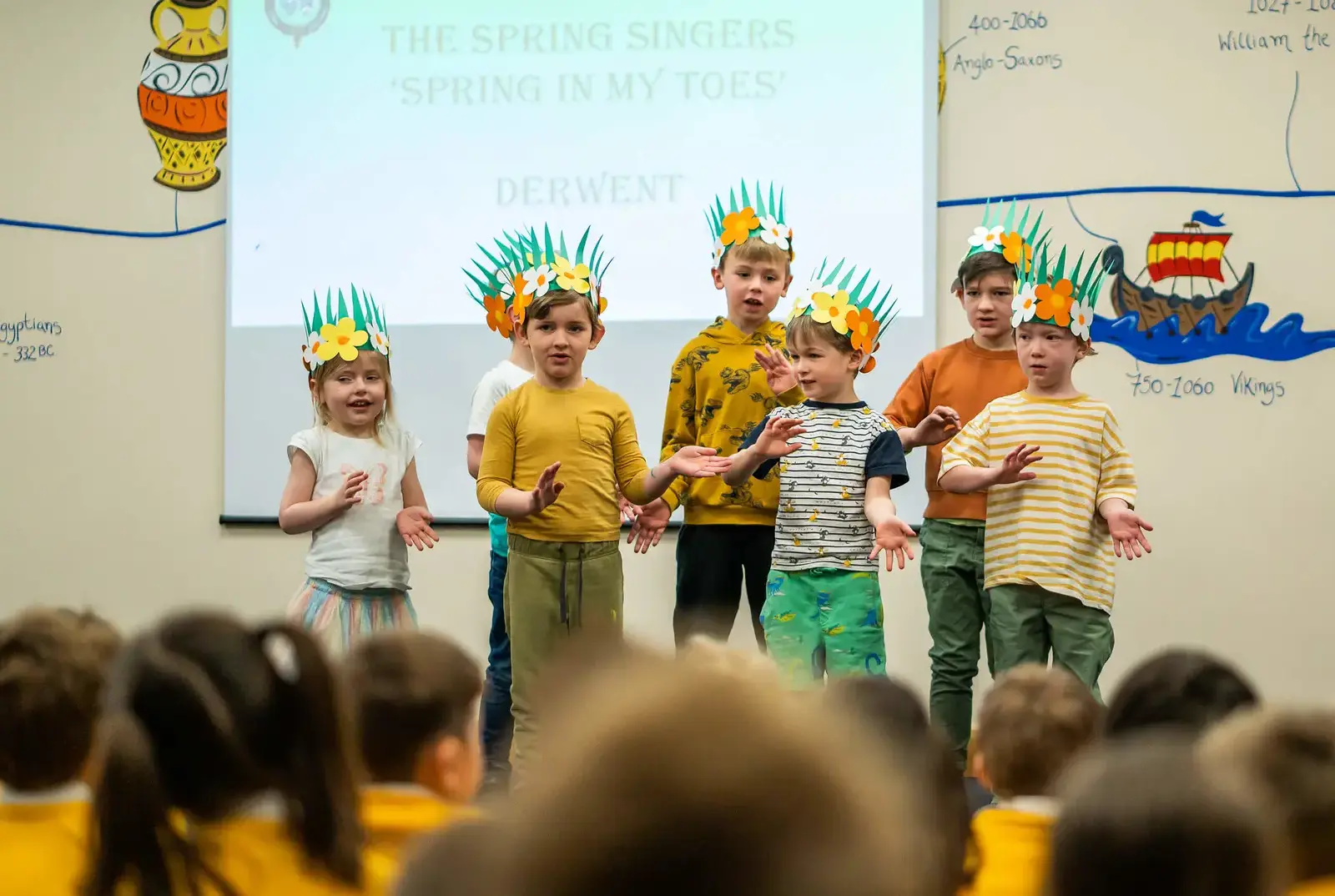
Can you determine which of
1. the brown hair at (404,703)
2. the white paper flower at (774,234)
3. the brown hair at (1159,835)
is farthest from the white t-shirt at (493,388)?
the brown hair at (1159,835)

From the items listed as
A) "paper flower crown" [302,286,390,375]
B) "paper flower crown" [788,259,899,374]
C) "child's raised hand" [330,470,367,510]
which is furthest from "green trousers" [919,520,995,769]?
"paper flower crown" [302,286,390,375]

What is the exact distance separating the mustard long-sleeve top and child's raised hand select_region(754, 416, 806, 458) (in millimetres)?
377

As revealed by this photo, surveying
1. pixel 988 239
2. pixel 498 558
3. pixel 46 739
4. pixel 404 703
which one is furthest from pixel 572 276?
pixel 46 739

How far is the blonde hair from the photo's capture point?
334 cm

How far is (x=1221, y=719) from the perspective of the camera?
148 cm

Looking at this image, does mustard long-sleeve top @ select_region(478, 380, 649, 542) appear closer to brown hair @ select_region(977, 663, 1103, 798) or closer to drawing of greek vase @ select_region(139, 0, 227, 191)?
brown hair @ select_region(977, 663, 1103, 798)

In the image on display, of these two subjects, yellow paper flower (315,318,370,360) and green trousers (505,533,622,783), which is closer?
green trousers (505,533,622,783)

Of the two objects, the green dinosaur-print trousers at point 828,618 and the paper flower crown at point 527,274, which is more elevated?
the paper flower crown at point 527,274

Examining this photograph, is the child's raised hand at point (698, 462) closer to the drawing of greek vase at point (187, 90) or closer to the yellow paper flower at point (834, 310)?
the yellow paper flower at point (834, 310)

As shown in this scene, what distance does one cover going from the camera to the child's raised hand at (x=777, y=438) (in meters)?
2.89

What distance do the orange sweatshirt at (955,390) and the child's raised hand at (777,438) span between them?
0.59 metres

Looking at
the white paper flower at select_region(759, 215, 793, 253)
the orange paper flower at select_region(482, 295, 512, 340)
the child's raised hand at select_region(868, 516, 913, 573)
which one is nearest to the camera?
the child's raised hand at select_region(868, 516, 913, 573)

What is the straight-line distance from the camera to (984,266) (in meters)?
3.34

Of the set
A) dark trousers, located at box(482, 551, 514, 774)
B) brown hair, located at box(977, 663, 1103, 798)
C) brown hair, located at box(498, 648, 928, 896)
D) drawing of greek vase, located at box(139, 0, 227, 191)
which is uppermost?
drawing of greek vase, located at box(139, 0, 227, 191)
